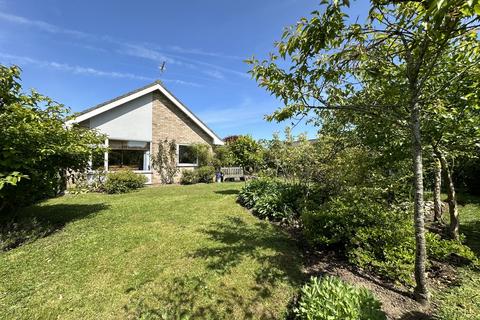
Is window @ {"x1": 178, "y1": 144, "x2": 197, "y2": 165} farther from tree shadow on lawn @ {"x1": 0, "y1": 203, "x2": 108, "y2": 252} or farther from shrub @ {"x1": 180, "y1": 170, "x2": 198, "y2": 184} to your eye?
tree shadow on lawn @ {"x1": 0, "y1": 203, "x2": 108, "y2": 252}

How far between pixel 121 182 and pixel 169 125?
5655 millimetres

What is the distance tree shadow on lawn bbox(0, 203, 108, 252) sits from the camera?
5262mm

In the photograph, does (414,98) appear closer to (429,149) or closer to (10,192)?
(429,149)

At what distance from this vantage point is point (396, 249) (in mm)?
4203

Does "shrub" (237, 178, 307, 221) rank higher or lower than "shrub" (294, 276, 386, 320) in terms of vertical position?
higher

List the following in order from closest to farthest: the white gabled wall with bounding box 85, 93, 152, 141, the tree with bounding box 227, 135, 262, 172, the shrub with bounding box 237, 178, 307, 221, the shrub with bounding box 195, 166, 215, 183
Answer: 1. the shrub with bounding box 237, 178, 307, 221
2. the white gabled wall with bounding box 85, 93, 152, 141
3. the shrub with bounding box 195, 166, 215, 183
4. the tree with bounding box 227, 135, 262, 172

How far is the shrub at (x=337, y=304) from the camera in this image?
2752 mm

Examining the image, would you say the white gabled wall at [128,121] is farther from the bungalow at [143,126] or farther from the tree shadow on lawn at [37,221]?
the tree shadow on lawn at [37,221]

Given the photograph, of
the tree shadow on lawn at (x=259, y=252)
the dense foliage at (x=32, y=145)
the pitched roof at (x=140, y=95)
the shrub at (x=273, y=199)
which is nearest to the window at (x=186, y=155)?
the pitched roof at (x=140, y=95)

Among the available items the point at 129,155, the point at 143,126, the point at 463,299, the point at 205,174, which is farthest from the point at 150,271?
the point at 205,174

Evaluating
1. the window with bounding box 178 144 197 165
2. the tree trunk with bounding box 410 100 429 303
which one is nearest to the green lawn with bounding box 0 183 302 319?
the tree trunk with bounding box 410 100 429 303

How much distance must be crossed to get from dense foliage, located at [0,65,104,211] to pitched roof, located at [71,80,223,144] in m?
4.86

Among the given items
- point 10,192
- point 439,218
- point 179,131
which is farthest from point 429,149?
point 179,131

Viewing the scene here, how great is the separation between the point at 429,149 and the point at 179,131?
48.4 feet
